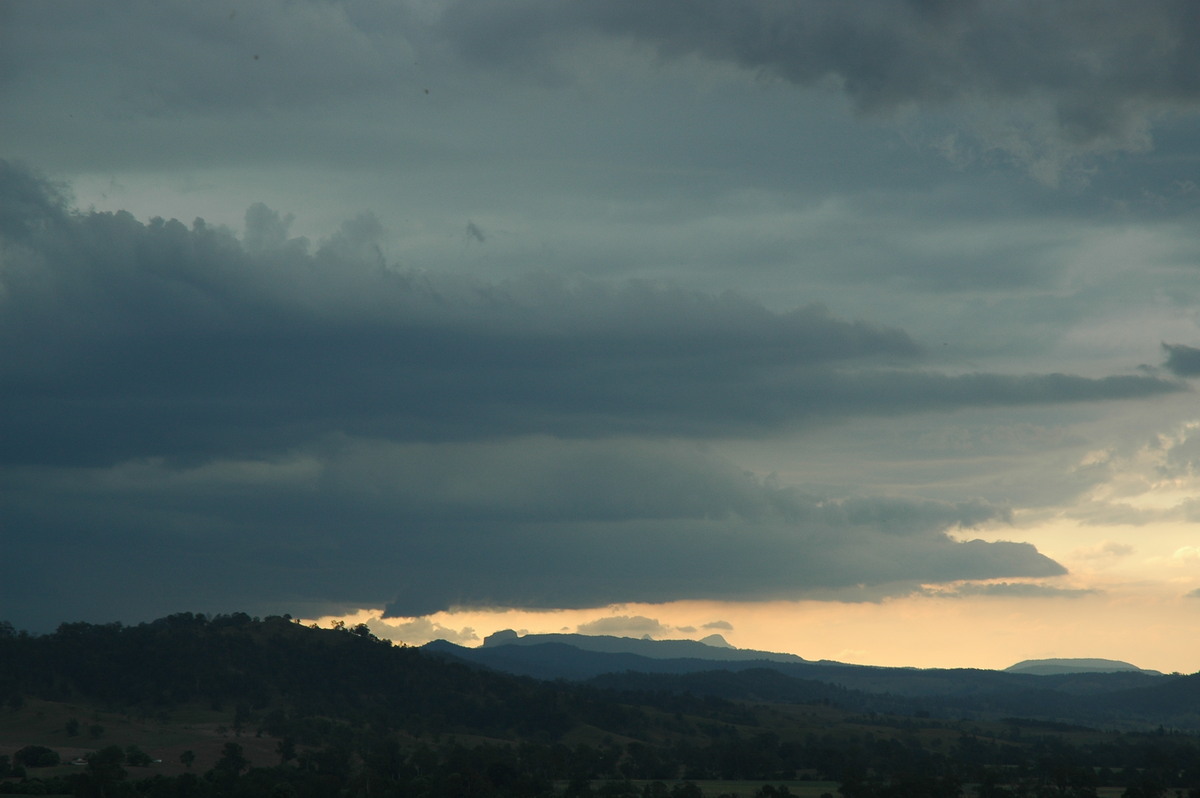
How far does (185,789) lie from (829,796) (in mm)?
94423

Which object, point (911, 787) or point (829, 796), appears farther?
point (829, 796)

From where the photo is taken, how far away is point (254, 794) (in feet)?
577

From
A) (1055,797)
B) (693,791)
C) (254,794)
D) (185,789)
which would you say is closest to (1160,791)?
(1055,797)

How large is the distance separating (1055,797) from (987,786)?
31.5ft

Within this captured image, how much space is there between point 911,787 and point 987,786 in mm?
21689

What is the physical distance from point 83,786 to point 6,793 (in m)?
10.1

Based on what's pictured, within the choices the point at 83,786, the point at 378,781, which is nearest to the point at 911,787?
the point at 378,781

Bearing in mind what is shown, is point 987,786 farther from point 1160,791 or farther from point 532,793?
point 532,793

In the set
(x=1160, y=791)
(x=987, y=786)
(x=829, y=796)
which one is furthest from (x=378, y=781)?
(x=1160, y=791)

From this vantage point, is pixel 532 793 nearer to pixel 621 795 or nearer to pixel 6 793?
pixel 621 795

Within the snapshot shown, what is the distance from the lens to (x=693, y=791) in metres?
188

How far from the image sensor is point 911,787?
575 ft

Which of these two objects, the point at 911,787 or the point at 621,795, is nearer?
the point at 911,787

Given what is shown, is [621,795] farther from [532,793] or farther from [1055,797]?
[1055,797]
